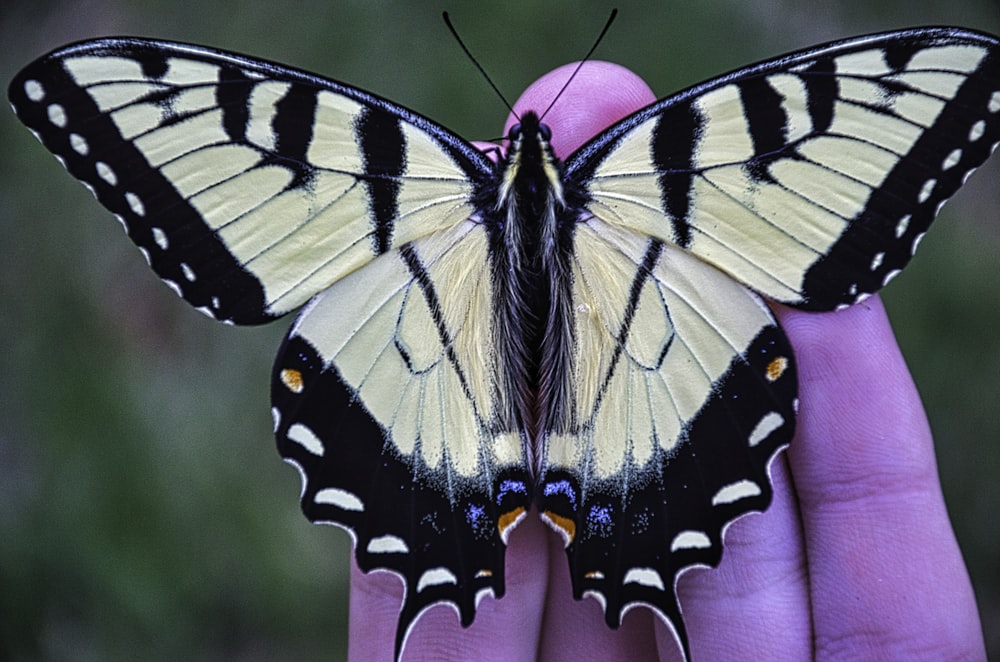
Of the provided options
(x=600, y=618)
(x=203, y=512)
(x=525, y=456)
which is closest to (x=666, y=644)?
(x=600, y=618)

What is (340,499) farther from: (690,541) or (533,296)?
(690,541)

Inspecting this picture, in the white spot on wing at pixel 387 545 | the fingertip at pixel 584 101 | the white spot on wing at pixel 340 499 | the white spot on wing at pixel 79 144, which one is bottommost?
the white spot on wing at pixel 387 545

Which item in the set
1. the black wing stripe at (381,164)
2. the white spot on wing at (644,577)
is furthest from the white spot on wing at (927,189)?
the black wing stripe at (381,164)

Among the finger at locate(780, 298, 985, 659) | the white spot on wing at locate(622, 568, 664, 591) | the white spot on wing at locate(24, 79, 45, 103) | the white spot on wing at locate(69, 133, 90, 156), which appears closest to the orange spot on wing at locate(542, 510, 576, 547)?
the white spot on wing at locate(622, 568, 664, 591)

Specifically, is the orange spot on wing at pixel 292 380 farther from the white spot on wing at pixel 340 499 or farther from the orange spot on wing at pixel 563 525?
the orange spot on wing at pixel 563 525

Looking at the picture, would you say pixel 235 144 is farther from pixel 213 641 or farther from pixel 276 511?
pixel 213 641

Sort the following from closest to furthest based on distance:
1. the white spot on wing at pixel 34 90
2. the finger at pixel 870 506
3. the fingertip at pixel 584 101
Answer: the white spot on wing at pixel 34 90 → the finger at pixel 870 506 → the fingertip at pixel 584 101

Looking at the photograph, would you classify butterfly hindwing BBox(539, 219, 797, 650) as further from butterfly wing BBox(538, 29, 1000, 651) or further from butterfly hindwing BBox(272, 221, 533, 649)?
butterfly hindwing BBox(272, 221, 533, 649)
